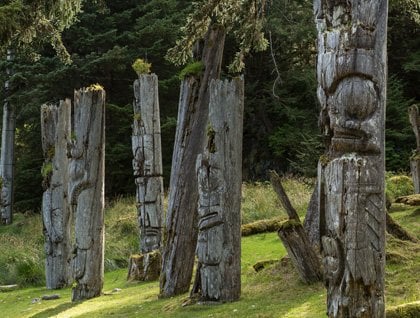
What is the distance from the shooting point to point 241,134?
7.95m

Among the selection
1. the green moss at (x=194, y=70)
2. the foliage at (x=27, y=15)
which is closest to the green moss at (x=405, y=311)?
the green moss at (x=194, y=70)

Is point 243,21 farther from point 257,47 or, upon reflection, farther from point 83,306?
point 83,306

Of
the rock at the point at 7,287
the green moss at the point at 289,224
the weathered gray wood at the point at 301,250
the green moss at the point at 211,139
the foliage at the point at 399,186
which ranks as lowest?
the rock at the point at 7,287

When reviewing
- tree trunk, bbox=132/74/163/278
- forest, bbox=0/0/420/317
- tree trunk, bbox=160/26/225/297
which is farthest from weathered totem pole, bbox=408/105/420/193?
tree trunk, bbox=160/26/225/297

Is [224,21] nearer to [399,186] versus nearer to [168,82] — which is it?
[399,186]

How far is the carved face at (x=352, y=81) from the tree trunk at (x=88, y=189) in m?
5.50

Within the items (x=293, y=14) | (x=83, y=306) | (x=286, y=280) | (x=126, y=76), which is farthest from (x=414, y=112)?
(x=126, y=76)

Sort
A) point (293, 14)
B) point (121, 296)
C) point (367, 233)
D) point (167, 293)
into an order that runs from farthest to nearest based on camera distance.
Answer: point (293, 14) → point (121, 296) → point (167, 293) → point (367, 233)

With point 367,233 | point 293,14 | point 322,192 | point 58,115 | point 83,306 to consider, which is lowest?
point 83,306

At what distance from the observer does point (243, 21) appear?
11211 mm

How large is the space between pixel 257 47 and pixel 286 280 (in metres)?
4.87

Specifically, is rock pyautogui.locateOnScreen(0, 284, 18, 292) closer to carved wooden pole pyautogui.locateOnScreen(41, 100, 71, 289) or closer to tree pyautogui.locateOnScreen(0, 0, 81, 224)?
carved wooden pole pyautogui.locateOnScreen(41, 100, 71, 289)

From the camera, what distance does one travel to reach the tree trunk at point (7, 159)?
21.4 metres

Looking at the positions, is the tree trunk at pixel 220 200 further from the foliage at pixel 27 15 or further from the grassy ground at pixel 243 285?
the foliage at pixel 27 15
